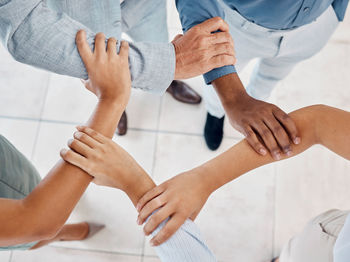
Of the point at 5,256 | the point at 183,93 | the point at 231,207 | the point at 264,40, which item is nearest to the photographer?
the point at 264,40

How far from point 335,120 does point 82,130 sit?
615mm

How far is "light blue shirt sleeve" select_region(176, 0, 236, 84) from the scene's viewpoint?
917 millimetres

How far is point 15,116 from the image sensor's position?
163 cm

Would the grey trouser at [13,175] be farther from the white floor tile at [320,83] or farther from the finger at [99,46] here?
the white floor tile at [320,83]

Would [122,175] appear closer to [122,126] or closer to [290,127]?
[290,127]

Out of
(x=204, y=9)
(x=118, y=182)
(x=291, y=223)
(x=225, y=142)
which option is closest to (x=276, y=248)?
(x=291, y=223)

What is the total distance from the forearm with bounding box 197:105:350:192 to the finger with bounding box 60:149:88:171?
28 centimetres

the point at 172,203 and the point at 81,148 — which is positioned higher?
the point at 81,148

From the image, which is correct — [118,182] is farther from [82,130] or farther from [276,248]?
[276,248]

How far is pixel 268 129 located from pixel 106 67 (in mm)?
434

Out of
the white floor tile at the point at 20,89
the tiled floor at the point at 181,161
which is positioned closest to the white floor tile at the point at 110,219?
the tiled floor at the point at 181,161

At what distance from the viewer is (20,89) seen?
66.1 inches

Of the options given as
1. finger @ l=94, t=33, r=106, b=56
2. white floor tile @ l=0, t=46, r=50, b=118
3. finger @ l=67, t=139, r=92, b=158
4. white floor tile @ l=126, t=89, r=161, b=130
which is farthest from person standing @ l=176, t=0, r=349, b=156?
white floor tile @ l=0, t=46, r=50, b=118

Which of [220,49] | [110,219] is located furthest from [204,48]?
[110,219]
